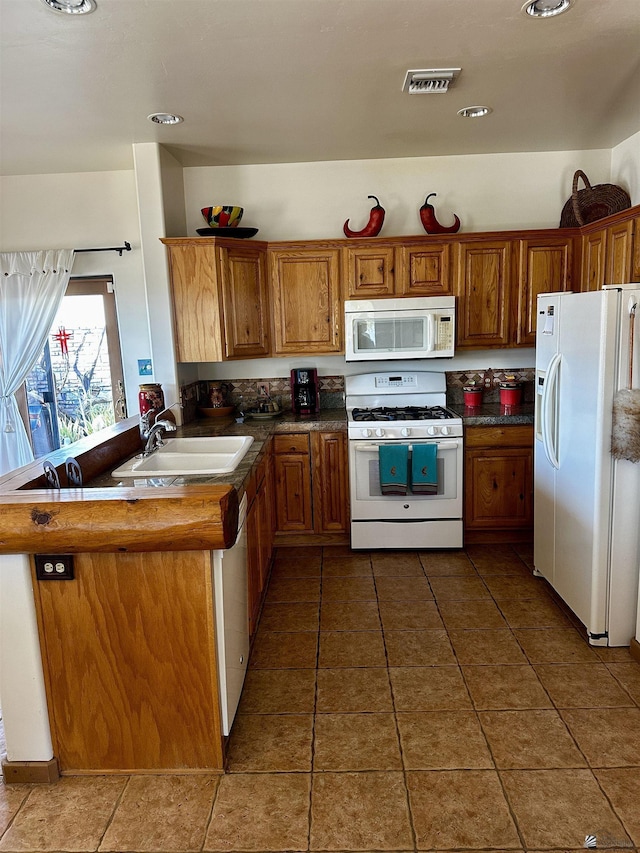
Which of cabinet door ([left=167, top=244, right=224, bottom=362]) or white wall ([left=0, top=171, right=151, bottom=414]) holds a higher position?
white wall ([left=0, top=171, right=151, bottom=414])

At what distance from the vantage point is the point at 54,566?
198 cm

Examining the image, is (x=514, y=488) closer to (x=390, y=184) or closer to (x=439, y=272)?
(x=439, y=272)

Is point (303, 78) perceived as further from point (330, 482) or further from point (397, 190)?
point (330, 482)

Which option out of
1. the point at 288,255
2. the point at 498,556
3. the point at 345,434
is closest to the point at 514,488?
the point at 498,556

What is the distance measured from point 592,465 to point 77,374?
11.6 feet

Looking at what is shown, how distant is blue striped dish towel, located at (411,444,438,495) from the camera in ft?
12.5

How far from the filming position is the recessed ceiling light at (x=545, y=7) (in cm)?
217

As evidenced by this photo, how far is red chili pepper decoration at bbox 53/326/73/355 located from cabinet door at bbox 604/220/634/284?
367 cm

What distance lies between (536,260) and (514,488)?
1.55 metres

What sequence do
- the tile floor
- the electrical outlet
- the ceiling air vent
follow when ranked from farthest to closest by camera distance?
the ceiling air vent → the electrical outlet → the tile floor

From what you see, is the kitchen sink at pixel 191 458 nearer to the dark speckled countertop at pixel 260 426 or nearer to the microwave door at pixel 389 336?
the dark speckled countertop at pixel 260 426

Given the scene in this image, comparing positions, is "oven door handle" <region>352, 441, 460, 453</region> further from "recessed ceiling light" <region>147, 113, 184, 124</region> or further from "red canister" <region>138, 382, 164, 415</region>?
"recessed ceiling light" <region>147, 113, 184, 124</region>

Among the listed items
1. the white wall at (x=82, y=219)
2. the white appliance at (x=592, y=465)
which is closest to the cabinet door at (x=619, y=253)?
the white appliance at (x=592, y=465)

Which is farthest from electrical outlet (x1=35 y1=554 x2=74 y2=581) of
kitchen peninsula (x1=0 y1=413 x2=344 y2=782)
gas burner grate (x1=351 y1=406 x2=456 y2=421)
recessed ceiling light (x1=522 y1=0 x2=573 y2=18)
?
recessed ceiling light (x1=522 y1=0 x2=573 y2=18)
